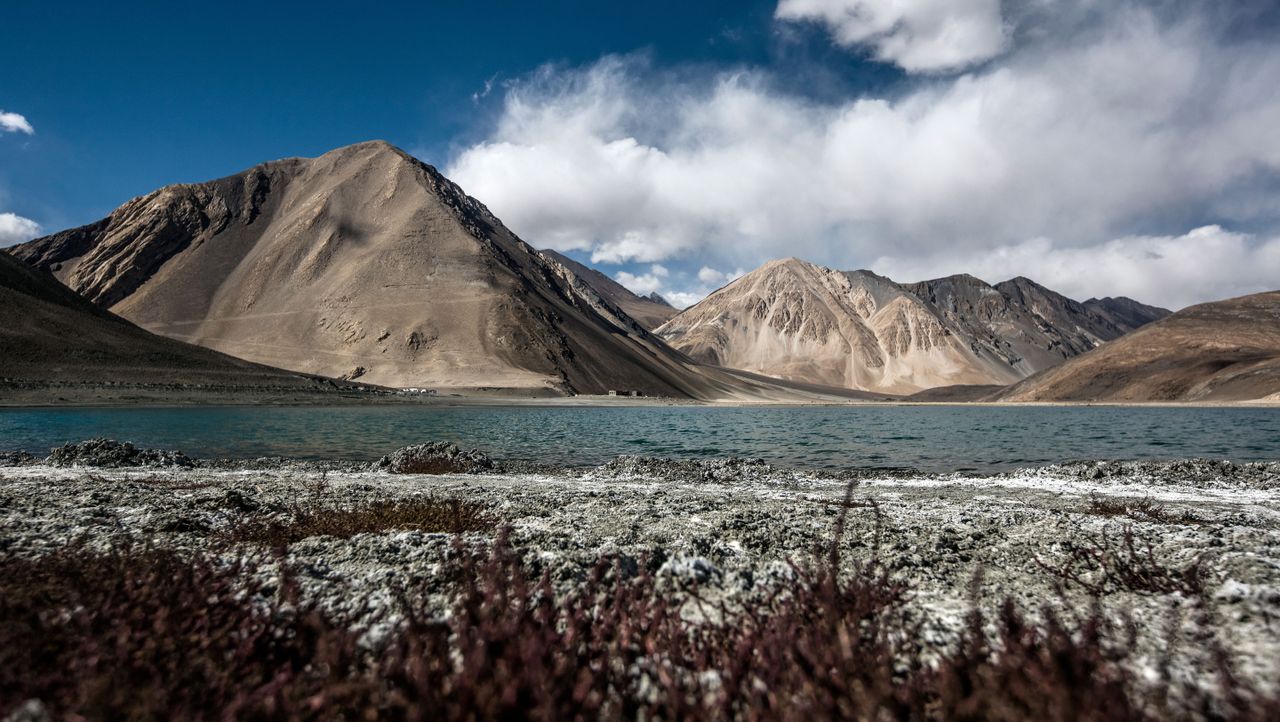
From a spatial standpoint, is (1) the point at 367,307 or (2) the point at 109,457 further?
(1) the point at 367,307

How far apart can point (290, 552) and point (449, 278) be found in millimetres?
181571

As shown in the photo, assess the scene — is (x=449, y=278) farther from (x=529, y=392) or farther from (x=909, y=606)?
(x=909, y=606)

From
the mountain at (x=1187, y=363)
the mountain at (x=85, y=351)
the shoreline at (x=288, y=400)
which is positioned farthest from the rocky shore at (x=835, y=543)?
the mountain at (x=1187, y=363)

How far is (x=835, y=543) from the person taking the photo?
4.79 m

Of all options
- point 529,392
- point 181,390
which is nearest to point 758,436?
point 181,390

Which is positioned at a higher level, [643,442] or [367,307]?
[367,307]

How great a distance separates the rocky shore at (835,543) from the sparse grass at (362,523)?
0.36m

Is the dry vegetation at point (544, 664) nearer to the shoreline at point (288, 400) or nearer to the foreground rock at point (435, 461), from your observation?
the foreground rock at point (435, 461)

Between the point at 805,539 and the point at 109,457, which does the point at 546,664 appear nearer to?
the point at 805,539

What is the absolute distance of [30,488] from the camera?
14008 mm

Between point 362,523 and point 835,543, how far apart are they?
7.34m

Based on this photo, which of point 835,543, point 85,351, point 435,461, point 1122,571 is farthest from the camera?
point 85,351

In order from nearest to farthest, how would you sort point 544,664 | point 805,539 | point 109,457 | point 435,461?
point 544,664, point 805,539, point 109,457, point 435,461

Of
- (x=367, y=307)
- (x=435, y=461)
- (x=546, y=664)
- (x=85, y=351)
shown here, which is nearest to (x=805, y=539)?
(x=546, y=664)
